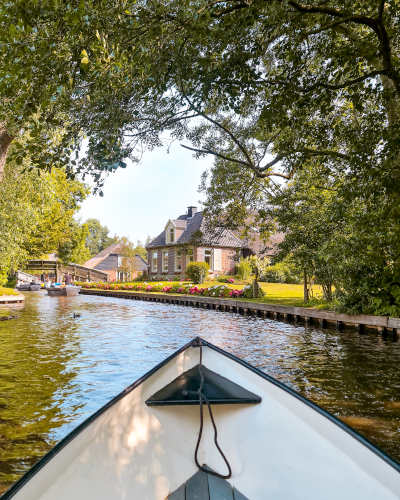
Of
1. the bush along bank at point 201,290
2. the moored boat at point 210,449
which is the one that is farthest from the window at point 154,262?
the moored boat at point 210,449

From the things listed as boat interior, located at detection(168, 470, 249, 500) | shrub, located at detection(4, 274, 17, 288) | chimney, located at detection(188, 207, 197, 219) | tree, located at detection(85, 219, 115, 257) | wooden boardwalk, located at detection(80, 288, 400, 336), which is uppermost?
tree, located at detection(85, 219, 115, 257)

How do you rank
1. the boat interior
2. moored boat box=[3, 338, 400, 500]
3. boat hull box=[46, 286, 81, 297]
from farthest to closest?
boat hull box=[46, 286, 81, 297] → the boat interior → moored boat box=[3, 338, 400, 500]

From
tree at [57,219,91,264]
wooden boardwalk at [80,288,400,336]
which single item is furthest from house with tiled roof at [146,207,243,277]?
wooden boardwalk at [80,288,400,336]

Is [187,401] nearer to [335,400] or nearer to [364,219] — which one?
[335,400]

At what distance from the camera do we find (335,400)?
583 cm

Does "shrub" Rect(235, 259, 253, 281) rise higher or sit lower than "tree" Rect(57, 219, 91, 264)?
lower

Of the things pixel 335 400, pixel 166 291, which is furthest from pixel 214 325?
pixel 166 291

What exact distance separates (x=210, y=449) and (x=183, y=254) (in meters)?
31.3

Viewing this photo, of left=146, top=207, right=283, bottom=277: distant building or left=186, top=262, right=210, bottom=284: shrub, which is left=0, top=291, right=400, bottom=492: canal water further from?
left=146, top=207, right=283, bottom=277: distant building

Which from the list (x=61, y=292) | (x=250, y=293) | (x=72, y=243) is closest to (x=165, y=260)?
(x=72, y=243)

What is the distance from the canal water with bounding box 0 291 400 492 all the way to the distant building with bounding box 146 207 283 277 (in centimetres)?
1939

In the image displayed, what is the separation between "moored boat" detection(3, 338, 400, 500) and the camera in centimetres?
249

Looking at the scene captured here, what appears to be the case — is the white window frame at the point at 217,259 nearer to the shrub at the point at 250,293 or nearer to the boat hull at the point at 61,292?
the boat hull at the point at 61,292

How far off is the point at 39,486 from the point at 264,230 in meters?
14.1
